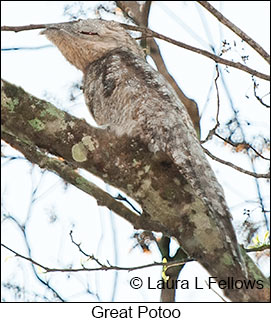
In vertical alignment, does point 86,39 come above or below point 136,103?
above

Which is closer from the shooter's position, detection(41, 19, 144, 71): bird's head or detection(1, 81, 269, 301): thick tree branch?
detection(1, 81, 269, 301): thick tree branch

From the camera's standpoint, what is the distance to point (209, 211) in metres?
2.32

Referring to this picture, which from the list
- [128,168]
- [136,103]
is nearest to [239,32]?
[136,103]

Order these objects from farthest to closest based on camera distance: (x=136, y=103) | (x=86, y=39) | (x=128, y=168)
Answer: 1. (x=86, y=39)
2. (x=136, y=103)
3. (x=128, y=168)

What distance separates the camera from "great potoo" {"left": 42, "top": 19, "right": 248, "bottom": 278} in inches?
97.9

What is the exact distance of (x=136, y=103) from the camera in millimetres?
3148

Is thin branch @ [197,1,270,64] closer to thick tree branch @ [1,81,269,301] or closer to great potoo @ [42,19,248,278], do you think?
great potoo @ [42,19,248,278]

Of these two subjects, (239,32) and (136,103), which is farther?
(136,103)

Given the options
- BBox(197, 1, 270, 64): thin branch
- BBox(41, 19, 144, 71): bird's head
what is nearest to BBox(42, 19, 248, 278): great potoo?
BBox(41, 19, 144, 71): bird's head

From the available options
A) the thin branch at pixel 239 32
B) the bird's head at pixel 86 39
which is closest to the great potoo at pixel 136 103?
the bird's head at pixel 86 39

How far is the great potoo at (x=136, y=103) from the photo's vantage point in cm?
249

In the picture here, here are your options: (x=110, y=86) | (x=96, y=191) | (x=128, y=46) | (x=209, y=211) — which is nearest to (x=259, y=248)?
(x=209, y=211)

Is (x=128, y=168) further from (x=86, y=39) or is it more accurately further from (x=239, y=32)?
(x=86, y=39)

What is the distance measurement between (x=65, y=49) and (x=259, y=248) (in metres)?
2.16
